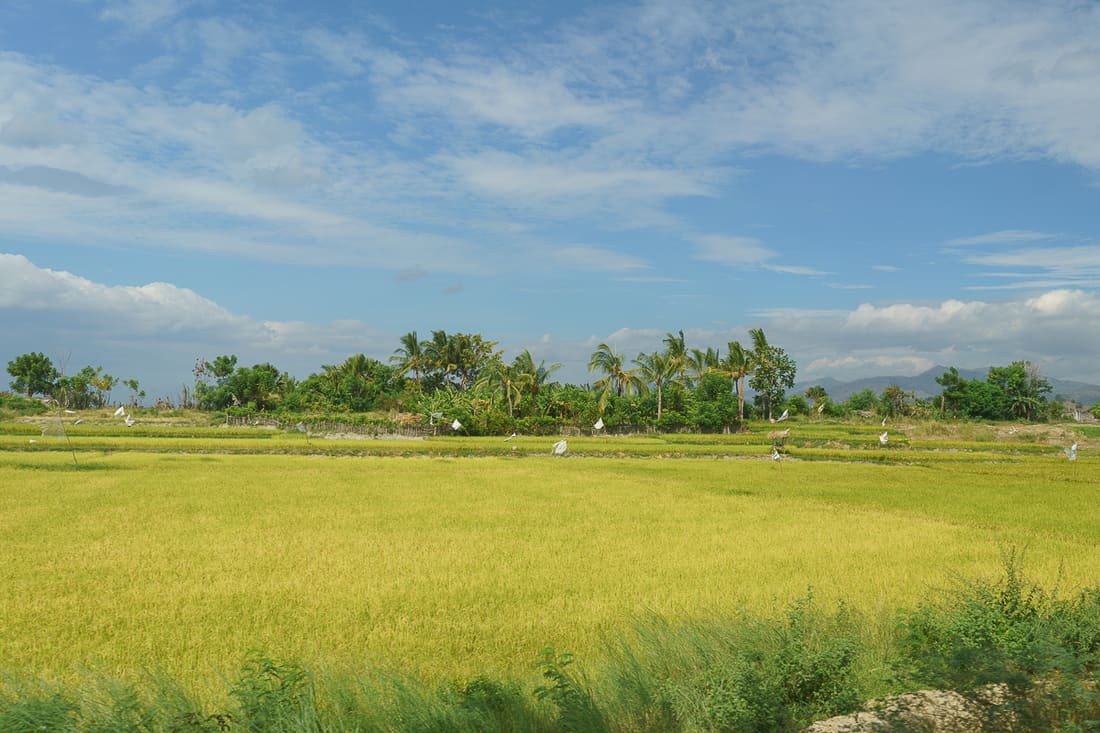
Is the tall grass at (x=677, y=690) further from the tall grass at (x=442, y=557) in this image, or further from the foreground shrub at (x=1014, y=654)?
the tall grass at (x=442, y=557)

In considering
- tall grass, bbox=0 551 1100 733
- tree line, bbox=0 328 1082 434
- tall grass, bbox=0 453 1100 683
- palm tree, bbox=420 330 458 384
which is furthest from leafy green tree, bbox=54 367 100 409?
tall grass, bbox=0 551 1100 733

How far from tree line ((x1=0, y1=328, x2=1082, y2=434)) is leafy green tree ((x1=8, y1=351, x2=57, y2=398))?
0.08 m

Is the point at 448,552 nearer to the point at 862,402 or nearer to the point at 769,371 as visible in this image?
the point at 769,371

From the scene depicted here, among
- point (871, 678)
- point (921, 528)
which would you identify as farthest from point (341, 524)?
point (921, 528)

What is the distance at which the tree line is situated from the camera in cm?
4109

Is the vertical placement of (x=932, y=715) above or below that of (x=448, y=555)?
above

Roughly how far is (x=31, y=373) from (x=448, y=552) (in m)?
58.9

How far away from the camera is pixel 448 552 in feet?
33.5

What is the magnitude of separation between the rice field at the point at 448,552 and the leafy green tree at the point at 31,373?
40.6 m

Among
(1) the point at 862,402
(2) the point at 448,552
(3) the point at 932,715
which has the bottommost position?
(2) the point at 448,552

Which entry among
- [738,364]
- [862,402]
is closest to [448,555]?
[738,364]

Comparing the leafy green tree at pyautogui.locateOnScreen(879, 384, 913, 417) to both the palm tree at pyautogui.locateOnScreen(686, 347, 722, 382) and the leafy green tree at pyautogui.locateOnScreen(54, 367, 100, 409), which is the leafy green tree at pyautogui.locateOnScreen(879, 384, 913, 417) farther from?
the leafy green tree at pyautogui.locateOnScreen(54, 367, 100, 409)

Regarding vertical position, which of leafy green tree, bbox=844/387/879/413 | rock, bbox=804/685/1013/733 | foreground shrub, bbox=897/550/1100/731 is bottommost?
rock, bbox=804/685/1013/733

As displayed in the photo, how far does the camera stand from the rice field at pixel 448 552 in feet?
21.6
